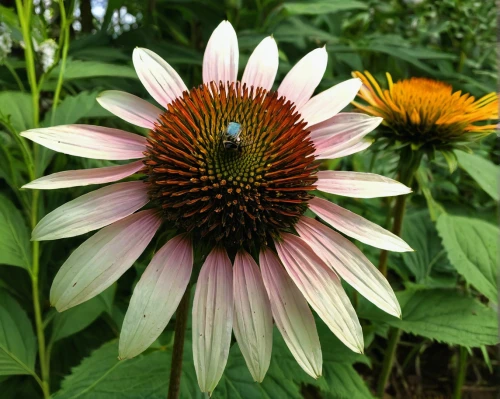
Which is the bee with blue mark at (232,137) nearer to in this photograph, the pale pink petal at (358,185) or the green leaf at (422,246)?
the pale pink petal at (358,185)

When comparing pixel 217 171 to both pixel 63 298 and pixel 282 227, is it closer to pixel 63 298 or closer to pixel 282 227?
pixel 282 227

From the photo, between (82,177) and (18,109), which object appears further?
(18,109)

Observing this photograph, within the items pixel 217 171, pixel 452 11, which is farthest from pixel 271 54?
pixel 452 11

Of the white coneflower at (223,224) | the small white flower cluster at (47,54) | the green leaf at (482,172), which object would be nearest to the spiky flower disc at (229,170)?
the white coneflower at (223,224)

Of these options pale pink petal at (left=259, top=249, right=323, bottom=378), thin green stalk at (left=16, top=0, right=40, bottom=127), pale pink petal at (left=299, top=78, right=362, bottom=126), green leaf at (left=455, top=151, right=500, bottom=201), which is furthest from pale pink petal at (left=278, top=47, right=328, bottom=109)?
green leaf at (left=455, top=151, right=500, bottom=201)

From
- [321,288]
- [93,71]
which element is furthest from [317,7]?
[321,288]

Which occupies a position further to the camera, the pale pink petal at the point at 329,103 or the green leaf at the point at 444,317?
the green leaf at the point at 444,317

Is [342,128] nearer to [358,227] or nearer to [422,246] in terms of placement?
[358,227]
